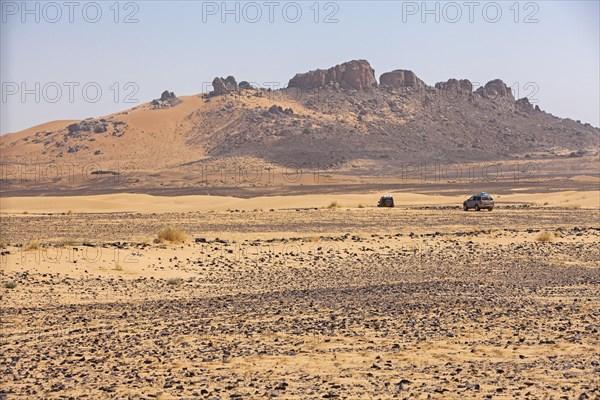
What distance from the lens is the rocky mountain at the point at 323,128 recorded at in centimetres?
14475

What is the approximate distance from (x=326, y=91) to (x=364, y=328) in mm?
170665

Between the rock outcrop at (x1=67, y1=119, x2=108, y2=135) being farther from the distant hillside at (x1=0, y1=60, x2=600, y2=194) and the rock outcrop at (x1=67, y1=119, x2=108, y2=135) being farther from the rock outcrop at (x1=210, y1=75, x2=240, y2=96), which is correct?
the rock outcrop at (x1=210, y1=75, x2=240, y2=96)

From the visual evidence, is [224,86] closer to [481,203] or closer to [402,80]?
[402,80]

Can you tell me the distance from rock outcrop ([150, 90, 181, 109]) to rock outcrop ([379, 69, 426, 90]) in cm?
4536

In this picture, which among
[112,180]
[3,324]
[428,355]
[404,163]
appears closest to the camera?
[428,355]

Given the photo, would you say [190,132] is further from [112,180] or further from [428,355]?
[428,355]

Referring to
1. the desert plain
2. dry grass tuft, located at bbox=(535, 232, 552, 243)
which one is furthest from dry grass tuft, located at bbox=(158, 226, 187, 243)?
dry grass tuft, located at bbox=(535, 232, 552, 243)

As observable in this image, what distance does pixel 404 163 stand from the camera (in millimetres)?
138125

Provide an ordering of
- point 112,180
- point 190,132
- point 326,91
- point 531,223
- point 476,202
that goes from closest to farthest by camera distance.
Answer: point 531,223 → point 476,202 → point 112,180 → point 190,132 → point 326,91

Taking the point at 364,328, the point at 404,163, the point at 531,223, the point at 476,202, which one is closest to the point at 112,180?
the point at 404,163

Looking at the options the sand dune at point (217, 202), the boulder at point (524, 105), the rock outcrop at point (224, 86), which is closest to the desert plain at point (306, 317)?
the sand dune at point (217, 202)

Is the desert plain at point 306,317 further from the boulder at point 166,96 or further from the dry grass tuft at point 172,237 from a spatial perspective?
the boulder at point 166,96

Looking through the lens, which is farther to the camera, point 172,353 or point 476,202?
point 476,202

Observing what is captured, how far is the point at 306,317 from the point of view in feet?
50.2
